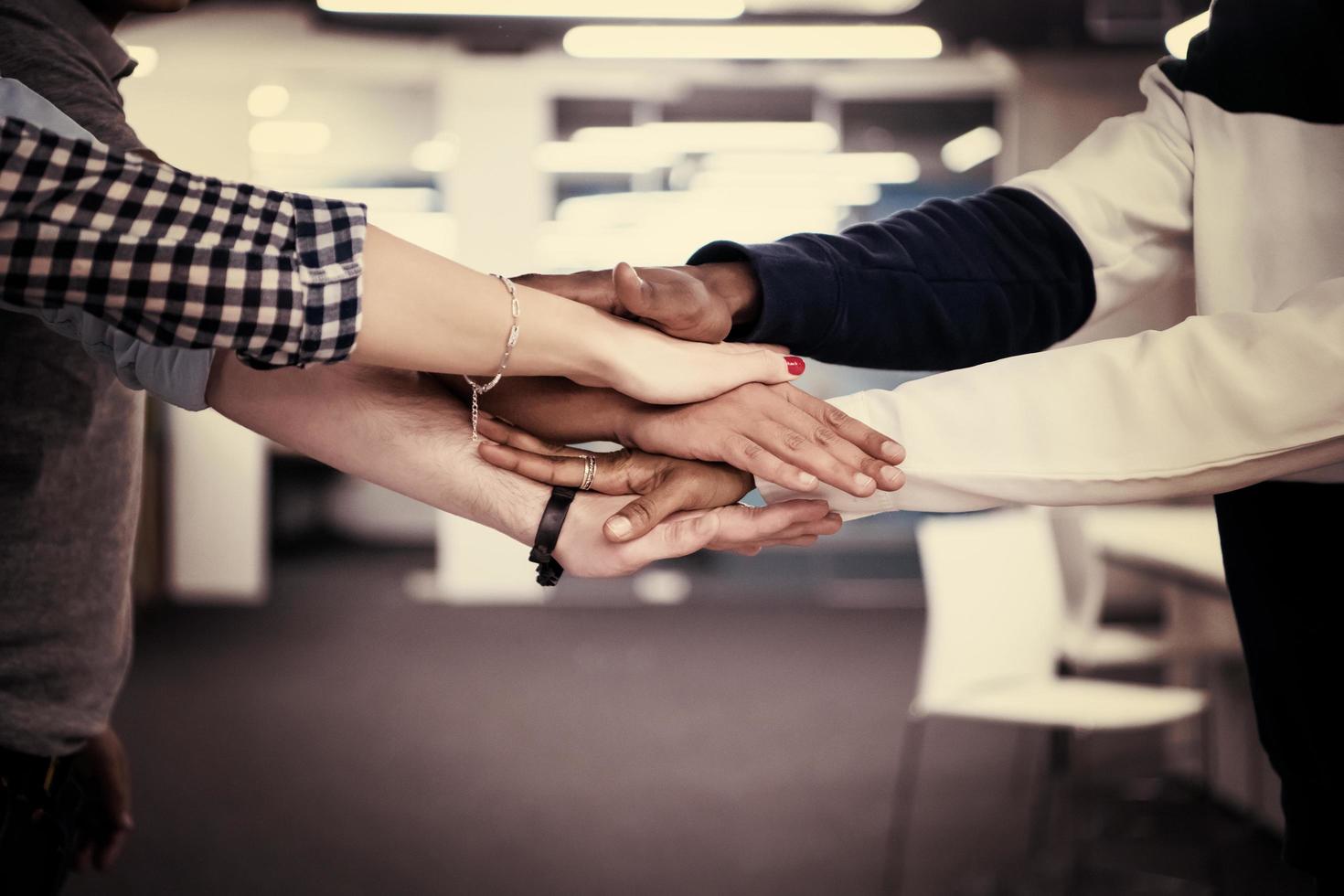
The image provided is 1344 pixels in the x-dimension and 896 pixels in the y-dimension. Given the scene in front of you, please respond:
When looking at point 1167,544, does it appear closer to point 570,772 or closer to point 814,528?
point 570,772

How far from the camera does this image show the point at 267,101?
228 inches

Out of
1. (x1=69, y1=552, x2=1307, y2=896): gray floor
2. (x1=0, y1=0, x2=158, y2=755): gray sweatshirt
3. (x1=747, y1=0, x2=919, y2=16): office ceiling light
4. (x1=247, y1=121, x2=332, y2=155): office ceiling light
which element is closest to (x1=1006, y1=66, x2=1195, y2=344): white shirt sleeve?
(x1=0, y1=0, x2=158, y2=755): gray sweatshirt

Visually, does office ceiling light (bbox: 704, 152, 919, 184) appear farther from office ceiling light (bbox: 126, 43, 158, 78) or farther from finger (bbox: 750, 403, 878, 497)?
finger (bbox: 750, 403, 878, 497)

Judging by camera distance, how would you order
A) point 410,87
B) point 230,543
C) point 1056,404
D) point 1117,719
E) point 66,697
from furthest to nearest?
point 410,87, point 230,543, point 1117,719, point 66,697, point 1056,404

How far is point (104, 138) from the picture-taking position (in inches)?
40.2

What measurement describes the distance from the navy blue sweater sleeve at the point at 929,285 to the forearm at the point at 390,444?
0.32 metres

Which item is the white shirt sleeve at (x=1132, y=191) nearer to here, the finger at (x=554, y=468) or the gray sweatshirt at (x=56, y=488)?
the finger at (x=554, y=468)

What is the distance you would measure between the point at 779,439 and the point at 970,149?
5896 mm

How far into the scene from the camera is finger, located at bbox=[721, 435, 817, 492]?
104 centimetres

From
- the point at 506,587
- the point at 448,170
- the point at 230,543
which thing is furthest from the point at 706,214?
the point at 230,543

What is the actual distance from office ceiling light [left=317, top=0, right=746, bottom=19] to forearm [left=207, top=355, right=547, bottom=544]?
4.00 m

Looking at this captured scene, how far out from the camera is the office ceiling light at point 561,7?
4.74m

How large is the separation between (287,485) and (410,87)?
9.85 ft

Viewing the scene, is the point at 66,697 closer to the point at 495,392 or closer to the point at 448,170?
the point at 495,392
